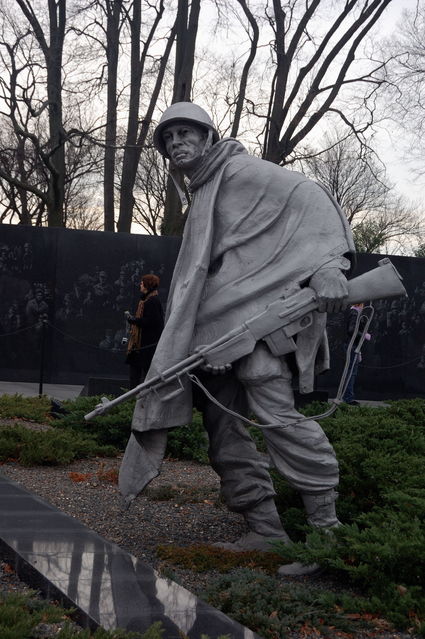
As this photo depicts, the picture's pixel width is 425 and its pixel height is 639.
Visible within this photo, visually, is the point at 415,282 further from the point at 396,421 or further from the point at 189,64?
the point at 396,421

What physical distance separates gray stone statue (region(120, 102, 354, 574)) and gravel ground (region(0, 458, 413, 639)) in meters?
0.44

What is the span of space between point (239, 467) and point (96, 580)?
1.21 metres

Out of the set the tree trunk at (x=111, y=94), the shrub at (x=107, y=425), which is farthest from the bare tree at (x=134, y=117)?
the shrub at (x=107, y=425)

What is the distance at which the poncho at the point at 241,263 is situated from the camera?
15.2 feet

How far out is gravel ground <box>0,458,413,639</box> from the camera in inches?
194

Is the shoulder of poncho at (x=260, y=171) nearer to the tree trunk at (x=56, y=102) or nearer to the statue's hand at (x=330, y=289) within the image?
the statue's hand at (x=330, y=289)

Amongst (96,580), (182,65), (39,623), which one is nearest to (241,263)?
(96,580)

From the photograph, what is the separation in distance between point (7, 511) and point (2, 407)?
5.61m

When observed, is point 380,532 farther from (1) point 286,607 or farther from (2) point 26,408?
(2) point 26,408

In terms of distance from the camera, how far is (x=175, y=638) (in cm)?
329

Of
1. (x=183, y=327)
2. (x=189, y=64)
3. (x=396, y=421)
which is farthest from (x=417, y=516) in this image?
(x=189, y=64)

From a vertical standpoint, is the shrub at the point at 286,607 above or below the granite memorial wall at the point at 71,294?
below

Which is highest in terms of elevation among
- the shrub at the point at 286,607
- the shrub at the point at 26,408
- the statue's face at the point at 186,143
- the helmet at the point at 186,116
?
the helmet at the point at 186,116

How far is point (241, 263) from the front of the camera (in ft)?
15.5
